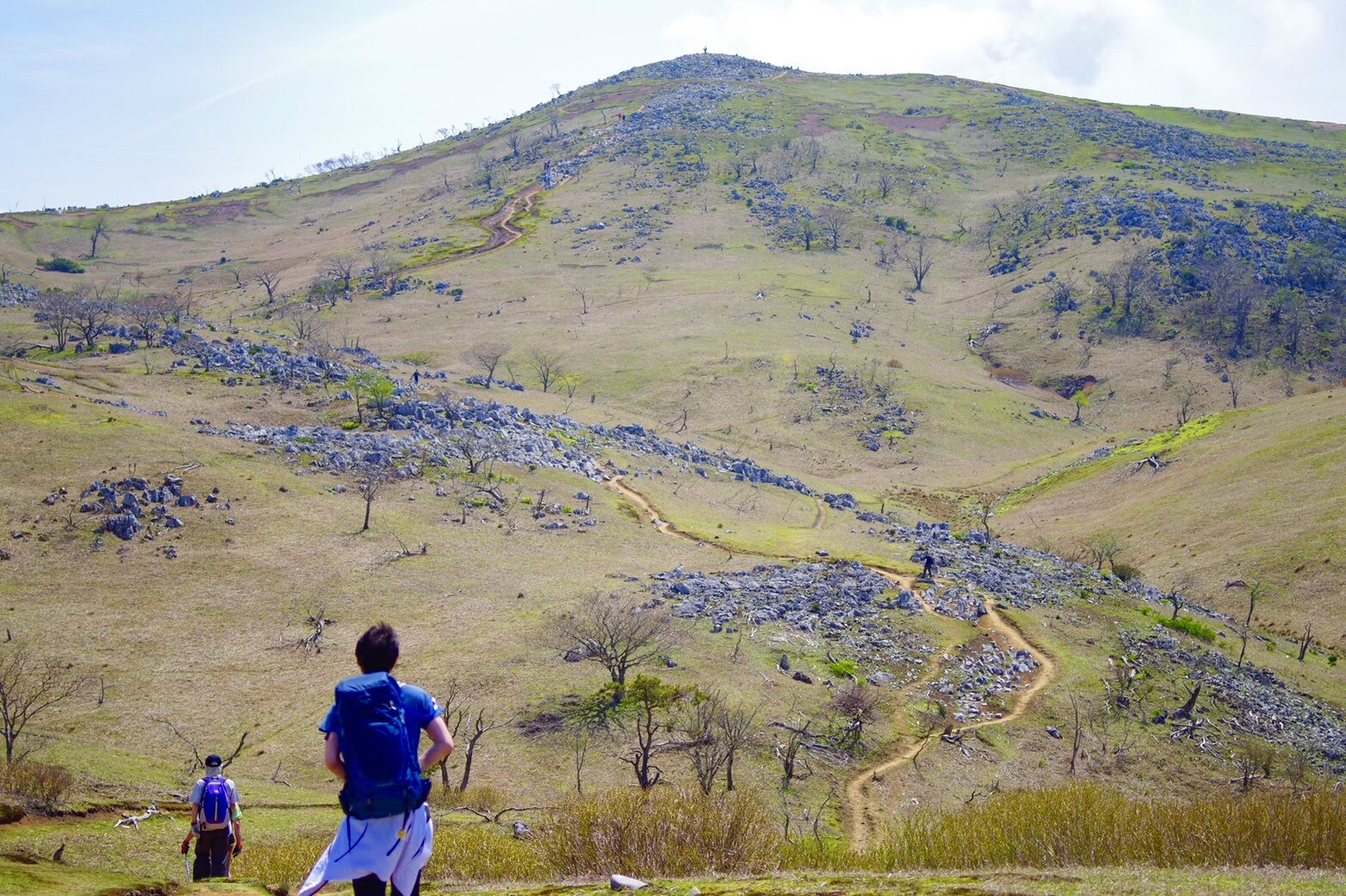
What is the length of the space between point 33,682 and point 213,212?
177m

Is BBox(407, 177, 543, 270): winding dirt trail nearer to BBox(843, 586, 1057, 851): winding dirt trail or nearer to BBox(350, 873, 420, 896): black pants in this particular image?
BBox(843, 586, 1057, 851): winding dirt trail

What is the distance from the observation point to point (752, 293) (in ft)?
367

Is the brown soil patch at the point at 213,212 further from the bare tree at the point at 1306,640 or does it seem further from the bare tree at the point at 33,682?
the bare tree at the point at 1306,640

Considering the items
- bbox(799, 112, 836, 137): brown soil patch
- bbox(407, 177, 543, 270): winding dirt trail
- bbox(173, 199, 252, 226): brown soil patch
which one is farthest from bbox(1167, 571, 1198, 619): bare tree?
bbox(173, 199, 252, 226): brown soil patch

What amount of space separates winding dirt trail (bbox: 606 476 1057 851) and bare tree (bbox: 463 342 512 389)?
43126 mm

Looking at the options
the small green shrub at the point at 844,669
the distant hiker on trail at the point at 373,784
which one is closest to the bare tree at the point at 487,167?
the small green shrub at the point at 844,669

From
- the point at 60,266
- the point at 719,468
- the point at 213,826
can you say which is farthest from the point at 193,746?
the point at 60,266

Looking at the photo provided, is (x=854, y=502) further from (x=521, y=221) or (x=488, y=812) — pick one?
(x=521, y=221)

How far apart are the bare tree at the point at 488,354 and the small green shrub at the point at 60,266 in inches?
3052

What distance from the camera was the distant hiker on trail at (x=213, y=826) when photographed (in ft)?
37.4

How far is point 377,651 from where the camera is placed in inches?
268

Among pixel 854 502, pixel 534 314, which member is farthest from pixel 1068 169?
pixel 854 502

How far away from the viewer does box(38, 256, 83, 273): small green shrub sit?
5084 inches

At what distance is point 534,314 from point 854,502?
180 feet
